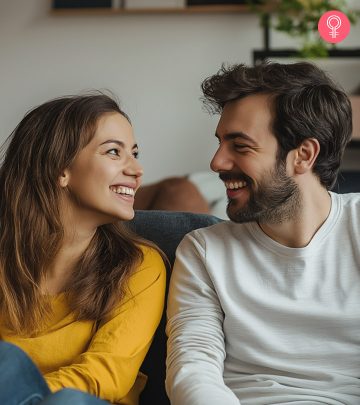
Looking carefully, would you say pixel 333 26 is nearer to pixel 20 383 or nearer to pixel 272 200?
pixel 272 200

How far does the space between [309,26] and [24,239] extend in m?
2.56

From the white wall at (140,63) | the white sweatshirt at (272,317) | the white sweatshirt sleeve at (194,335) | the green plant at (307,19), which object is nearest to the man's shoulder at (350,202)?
the white sweatshirt at (272,317)

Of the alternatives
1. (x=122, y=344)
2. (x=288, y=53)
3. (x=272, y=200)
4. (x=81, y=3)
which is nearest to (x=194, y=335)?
(x=122, y=344)

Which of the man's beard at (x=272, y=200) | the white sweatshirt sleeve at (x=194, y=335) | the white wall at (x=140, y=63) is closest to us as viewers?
the white sweatshirt sleeve at (x=194, y=335)

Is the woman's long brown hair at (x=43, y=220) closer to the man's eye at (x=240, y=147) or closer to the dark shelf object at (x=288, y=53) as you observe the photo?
the man's eye at (x=240, y=147)

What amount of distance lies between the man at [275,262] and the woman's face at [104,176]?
0.61ft

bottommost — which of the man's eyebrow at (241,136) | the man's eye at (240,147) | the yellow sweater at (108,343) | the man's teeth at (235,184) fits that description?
the yellow sweater at (108,343)

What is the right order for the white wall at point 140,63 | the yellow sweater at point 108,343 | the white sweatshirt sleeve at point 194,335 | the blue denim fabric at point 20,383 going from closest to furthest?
the blue denim fabric at point 20,383 → the white sweatshirt sleeve at point 194,335 → the yellow sweater at point 108,343 → the white wall at point 140,63

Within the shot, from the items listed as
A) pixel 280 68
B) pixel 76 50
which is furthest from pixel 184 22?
pixel 280 68

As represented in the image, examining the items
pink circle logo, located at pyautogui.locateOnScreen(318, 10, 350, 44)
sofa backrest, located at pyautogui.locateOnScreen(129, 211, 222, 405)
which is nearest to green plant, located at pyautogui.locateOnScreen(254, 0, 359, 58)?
pink circle logo, located at pyautogui.locateOnScreen(318, 10, 350, 44)

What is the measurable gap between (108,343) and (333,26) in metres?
2.99

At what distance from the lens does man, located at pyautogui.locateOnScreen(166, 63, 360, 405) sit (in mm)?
1616

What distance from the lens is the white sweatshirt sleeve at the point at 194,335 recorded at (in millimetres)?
1502

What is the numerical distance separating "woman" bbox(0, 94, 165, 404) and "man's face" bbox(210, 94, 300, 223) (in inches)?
9.4
